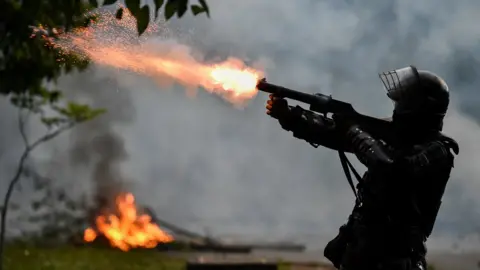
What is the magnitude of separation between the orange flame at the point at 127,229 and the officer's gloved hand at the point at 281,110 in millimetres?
3274

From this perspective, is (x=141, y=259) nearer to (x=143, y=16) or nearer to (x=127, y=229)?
(x=127, y=229)

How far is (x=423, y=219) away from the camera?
300 centimetres

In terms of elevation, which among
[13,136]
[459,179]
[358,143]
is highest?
[459,179]

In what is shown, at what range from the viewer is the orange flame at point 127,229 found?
20.3ft

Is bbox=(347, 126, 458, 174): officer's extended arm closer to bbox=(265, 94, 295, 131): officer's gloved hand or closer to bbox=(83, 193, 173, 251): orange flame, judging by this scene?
bbox=(265, 94, 295, 131): officer's gloved hand

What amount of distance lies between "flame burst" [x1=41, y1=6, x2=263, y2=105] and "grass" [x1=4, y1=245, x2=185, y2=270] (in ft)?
6.80

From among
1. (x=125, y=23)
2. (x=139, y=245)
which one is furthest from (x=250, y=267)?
(x=125, y=23)

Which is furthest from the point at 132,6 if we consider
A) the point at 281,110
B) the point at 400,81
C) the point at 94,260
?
the point at 94,260

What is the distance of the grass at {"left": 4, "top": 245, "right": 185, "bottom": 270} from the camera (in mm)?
6180

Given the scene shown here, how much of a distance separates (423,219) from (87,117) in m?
4.24

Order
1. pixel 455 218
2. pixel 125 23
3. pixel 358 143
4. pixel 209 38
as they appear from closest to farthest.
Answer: pixel 358 143 < pixel 125 23 < pixel 209 38 < pixel 455 218

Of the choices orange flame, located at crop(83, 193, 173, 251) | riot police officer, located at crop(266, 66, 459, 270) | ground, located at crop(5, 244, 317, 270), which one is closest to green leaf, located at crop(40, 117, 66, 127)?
orange flame, located at crop(83, 193, 173, 251)

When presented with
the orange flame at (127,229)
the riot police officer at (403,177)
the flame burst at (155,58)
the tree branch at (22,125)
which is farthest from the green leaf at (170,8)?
the tree branch at (22,125)

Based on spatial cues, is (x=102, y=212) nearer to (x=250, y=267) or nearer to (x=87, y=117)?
(x=87, y=117)
